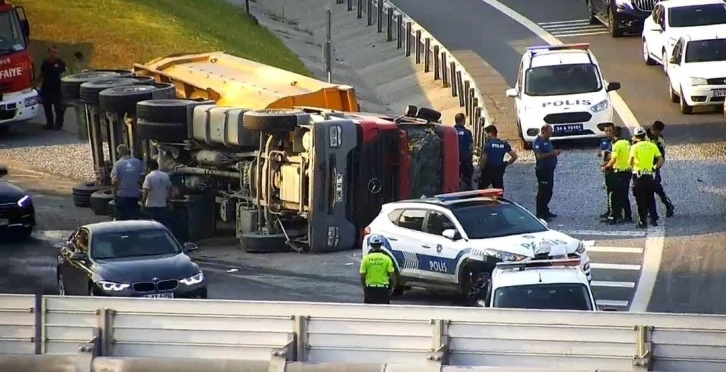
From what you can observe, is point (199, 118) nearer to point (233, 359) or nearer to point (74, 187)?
point (74, 187)

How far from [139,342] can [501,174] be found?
1261cm

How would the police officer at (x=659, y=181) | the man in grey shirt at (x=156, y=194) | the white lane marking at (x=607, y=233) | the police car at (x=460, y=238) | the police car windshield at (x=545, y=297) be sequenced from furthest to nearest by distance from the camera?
the police officer at (x=659, y=181), the man in grey shirt at (x=156, y=194), the white lane marking at (x=607, y=233), the police car at (x=460, y=238), the police car windshield at (x=545, y=297)

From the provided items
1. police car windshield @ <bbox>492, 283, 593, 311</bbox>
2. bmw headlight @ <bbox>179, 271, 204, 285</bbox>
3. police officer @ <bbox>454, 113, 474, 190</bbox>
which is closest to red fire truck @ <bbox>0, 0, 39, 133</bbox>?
police officer @ <bbox>454, 113, 474, 190</bbox>

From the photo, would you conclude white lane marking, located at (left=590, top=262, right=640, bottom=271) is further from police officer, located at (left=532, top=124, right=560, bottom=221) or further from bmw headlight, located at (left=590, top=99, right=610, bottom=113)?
bmw headlight, located at (left=590, top=99, right=610, bottom=113)

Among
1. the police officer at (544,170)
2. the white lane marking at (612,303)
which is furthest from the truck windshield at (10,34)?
the white lane marking at (612,303)

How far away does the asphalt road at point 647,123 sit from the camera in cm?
2236

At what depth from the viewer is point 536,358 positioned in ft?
45.6

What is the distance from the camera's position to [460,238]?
2088 centimetres

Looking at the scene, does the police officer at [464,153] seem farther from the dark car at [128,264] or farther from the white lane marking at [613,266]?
the dark car at [128,264]

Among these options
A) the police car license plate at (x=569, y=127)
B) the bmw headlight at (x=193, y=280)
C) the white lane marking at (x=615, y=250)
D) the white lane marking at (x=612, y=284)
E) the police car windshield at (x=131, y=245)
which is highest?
the police car license plate at (x=569, y=127)

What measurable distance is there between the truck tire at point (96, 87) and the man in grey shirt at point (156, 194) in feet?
13.1

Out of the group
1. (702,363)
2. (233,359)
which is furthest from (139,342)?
(702,363)

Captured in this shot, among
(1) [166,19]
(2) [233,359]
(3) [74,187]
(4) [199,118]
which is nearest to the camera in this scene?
(2) [233,359]

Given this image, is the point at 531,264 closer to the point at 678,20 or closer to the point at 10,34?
the point at 10,34
